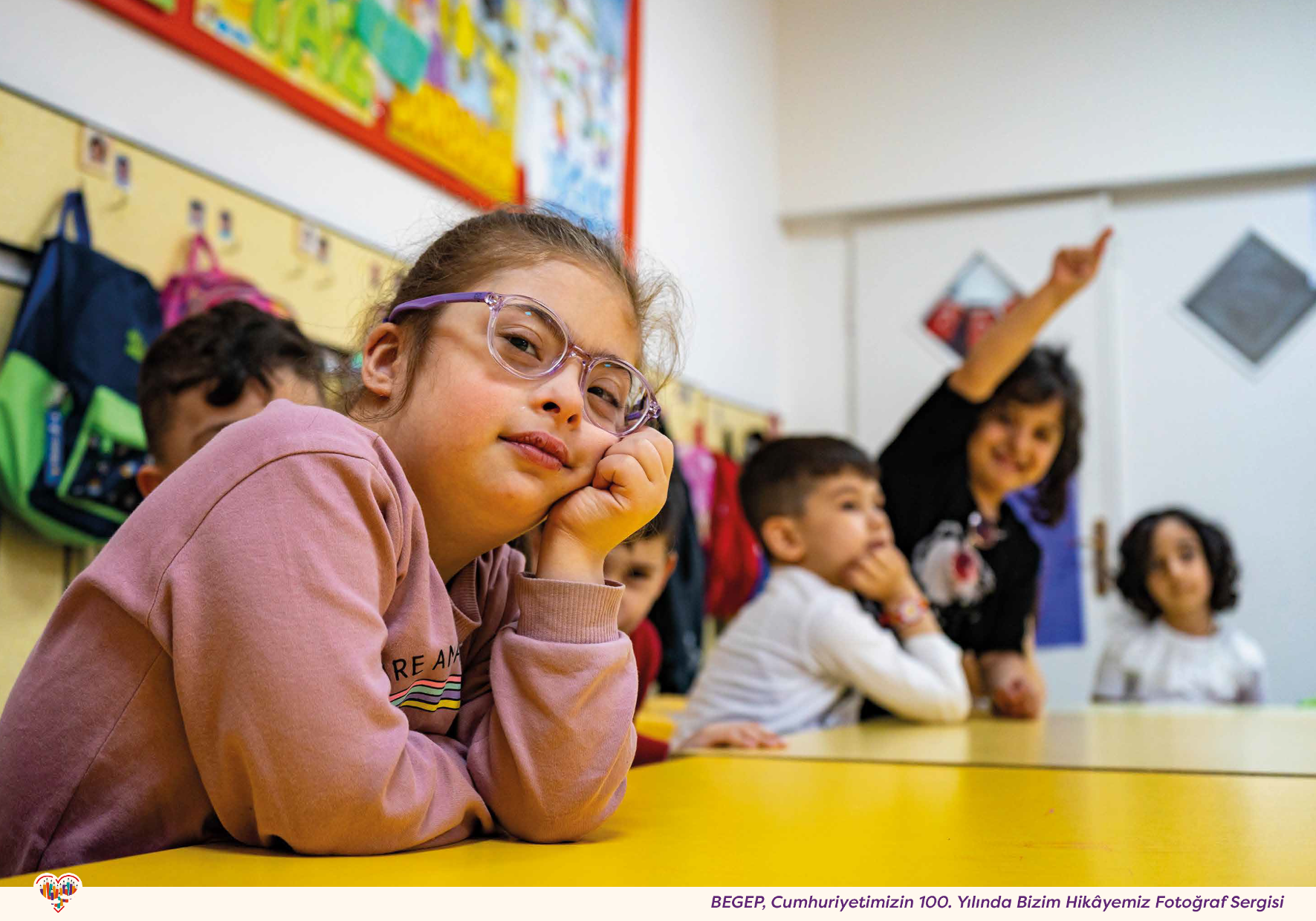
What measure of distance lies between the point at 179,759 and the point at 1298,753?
114 centimetres

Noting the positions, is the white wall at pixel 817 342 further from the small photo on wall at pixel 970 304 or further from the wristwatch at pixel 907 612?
the wristwatch at pixel 907 612

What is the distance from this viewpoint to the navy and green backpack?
1438 millimetres

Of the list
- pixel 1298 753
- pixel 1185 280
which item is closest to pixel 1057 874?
pixel 1298 753

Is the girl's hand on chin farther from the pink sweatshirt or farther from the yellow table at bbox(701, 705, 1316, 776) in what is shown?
the yellow table at bbox(701, 705, 1316, 776)

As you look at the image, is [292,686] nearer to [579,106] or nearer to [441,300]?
[441,300]

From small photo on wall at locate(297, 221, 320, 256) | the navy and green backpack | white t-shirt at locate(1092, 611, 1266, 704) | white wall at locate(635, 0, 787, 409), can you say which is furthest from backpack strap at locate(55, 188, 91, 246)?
white t-shirt at locate(1092, 611, 1266, 704)

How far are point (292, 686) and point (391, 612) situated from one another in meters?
0.13

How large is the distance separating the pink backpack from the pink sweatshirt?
3.55ft

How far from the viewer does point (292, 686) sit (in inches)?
22.7
